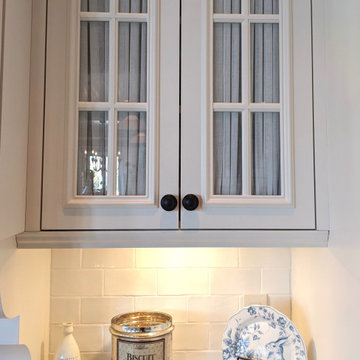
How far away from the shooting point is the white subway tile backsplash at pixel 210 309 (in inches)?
45.2

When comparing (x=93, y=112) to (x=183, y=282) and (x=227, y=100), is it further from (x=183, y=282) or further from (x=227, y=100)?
(x=183, y=282)

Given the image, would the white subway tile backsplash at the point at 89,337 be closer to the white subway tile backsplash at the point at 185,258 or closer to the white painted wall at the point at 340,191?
the white subway tile backsplash at the point at 185,258

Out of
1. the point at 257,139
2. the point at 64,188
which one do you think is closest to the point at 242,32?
the point at 257,139

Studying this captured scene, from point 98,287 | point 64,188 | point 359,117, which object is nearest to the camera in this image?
point 359,117

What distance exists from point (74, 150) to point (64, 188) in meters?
0.10

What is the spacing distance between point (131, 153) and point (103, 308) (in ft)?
1.90

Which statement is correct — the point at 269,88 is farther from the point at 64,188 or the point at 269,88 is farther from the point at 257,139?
the point at 64,188

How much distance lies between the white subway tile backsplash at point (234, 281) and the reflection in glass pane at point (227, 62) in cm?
59

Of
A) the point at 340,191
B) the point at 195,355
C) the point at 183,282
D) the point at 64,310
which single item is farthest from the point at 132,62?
the point at 195,355

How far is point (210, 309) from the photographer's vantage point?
1.15 m

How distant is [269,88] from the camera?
88 cm

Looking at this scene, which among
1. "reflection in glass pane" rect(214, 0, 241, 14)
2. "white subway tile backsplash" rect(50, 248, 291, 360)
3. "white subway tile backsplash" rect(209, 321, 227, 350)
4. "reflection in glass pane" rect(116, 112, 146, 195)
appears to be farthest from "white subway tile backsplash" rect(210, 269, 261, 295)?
"reflection in glass pane" rect(214, 0, 241, 14)

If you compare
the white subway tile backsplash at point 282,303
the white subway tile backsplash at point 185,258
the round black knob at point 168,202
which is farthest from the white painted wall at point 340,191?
the round black knob at point 168,202

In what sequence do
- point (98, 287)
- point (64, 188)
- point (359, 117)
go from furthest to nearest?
point (98, 287), point (64, 188), point (359, 117)
